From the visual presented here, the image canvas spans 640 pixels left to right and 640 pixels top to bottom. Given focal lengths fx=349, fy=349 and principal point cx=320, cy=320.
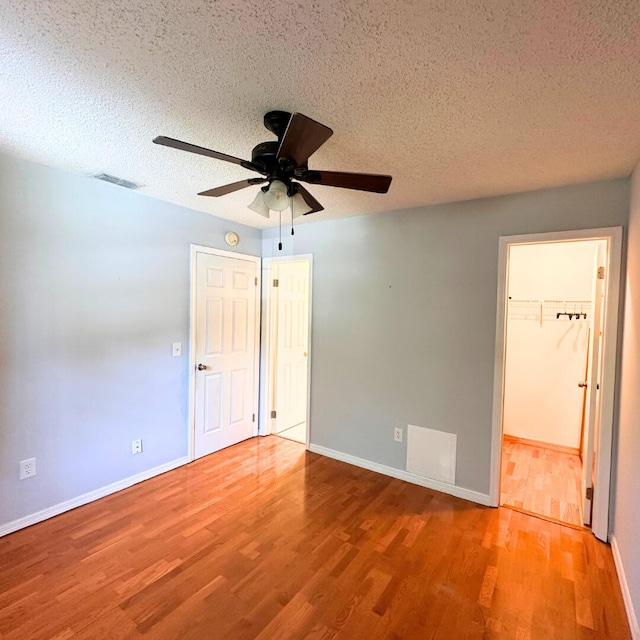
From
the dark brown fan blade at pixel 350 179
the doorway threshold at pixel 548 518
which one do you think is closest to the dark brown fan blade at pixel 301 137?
the dark brown fan blade at pixel 350 179

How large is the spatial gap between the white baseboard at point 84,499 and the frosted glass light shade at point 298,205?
2500 mm

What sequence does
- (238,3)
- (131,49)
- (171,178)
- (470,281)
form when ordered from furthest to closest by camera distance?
1. (470,281)
2. (171,178)
3. (131,49)
4. (238,3)

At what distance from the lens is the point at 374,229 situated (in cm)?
317

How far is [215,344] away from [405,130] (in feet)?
8.29

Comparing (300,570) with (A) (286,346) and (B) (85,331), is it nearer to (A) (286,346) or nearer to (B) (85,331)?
(B) (85,331)

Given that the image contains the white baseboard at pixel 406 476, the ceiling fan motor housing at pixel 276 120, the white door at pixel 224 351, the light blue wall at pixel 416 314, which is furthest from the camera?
the white door at pixel 224 351

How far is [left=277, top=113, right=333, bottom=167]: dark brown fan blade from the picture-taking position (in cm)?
122

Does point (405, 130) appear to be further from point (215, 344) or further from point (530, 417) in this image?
point (530, 417)

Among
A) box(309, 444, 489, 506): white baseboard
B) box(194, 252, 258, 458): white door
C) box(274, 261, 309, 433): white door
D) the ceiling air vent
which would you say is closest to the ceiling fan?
the ceiling air vent

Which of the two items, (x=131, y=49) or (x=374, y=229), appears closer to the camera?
(x=131, y=49)

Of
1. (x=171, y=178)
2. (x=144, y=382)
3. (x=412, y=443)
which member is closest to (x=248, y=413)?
(x=144, y=382)

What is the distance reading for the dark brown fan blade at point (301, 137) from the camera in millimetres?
1221

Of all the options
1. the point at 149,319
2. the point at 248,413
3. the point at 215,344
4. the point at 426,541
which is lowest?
the point at 426,541

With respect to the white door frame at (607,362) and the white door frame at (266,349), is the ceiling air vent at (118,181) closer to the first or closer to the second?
the white door frame at (266,349)
